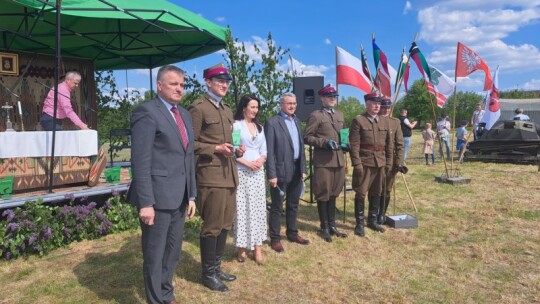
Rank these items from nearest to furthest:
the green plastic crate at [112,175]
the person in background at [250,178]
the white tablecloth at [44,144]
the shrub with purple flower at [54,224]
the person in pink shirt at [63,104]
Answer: the person in background at [250,178] < the shrub with purple flower at [54,224] < the white tablecloth at [44,144] < the person in pink shirt at [63,104] < the green plastic crate at [112,175]

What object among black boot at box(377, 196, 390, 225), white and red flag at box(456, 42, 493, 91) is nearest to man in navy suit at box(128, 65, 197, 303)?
black boot at box(377, 196, 390, 225)

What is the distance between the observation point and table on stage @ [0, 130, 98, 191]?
4855mm

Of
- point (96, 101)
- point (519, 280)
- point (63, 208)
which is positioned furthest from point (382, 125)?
point (96, 101)

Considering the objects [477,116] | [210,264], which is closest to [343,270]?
[210,264]

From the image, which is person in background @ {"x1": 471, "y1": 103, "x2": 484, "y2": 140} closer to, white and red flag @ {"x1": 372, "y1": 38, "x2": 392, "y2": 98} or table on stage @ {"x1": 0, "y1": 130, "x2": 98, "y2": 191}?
white and red flag @ {"x1": 372, "y1": 38, "x2": 392, "y2": 98}

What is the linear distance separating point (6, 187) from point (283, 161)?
Result: 3241 millimetres

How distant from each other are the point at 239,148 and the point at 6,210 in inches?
111

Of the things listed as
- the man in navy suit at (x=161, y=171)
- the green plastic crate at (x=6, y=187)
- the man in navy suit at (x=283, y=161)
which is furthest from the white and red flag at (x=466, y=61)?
the green plastic crate at (x=6, y=187)

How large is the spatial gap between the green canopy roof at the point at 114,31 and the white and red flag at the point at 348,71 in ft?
6.49

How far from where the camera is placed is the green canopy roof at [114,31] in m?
5.39

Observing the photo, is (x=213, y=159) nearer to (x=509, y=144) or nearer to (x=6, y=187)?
(x=6, y=187)

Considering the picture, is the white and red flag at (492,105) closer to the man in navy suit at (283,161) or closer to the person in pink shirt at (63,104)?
the man in navy suit at (283,161)

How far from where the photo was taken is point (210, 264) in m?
3.68

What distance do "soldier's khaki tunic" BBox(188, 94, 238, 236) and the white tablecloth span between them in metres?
2.48
